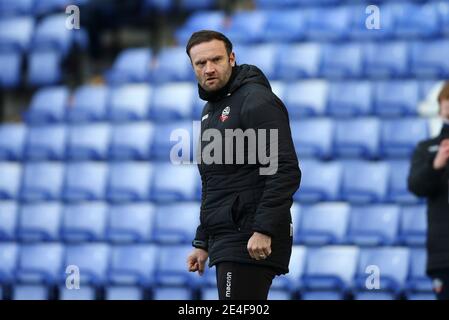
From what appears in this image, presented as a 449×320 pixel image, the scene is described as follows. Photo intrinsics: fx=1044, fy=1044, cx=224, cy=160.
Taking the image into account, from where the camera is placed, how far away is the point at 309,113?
814 centimetres

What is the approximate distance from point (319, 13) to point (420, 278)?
9.95 feet

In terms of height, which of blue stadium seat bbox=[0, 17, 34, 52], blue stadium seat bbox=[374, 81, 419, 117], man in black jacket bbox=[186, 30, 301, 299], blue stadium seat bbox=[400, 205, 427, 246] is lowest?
man in black jacket bbox=[186, 30, 301, 299]

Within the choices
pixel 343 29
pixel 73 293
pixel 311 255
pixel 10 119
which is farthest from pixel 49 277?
pixel 343 29

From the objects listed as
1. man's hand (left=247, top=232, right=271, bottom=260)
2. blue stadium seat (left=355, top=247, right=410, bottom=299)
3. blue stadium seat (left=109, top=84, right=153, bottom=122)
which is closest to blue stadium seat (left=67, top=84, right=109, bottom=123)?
blue stadium seat (left=109, top=84, right=153, bottom=122)

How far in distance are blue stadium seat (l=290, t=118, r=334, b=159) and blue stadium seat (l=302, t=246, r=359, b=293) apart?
95cm

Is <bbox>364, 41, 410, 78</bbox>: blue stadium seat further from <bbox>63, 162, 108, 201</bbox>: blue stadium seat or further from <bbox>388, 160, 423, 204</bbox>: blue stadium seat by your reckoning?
<bbox>63, 162, 108, 201</bbox>: blue stadium seat

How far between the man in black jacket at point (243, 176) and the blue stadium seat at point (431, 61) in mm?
4459

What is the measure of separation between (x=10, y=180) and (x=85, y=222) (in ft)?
3.07

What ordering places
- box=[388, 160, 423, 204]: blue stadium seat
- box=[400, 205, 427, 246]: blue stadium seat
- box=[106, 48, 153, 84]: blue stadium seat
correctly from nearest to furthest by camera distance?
box=[400, 205, 427, 246]: blue stadium seat < box=[388, 160, 423, 204]: blue stadium seat < box=[106, 48, 153, 84]: blue stadium seat

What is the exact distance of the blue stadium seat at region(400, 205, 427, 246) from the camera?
7145 mm

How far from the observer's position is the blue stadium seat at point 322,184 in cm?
755

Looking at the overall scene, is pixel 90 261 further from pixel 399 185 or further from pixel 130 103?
pixel 399 185

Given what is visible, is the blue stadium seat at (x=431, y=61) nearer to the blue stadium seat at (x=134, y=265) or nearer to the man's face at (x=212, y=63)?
the blue stadium seat at (x=134, y=265)

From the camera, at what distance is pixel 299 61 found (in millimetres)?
8602
